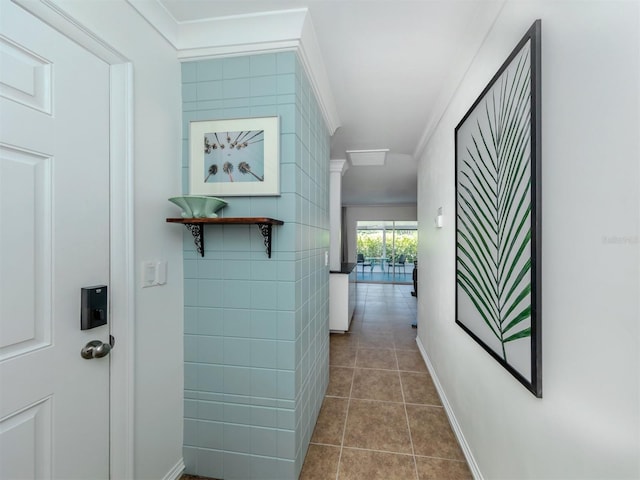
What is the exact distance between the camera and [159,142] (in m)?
1.45

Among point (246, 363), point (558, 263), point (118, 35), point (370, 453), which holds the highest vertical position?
point (118, 35)

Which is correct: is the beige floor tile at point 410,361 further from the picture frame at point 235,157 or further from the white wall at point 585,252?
the picture frame at point 235,157

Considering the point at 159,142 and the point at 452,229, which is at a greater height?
the point at 159,142

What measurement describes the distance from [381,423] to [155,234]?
2005 mm

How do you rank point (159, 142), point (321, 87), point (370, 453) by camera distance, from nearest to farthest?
point (159, 142)
point (370, 453)
point (321, 87)

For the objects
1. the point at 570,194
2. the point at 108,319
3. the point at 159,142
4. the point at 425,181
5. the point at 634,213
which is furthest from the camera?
the point at 425,181

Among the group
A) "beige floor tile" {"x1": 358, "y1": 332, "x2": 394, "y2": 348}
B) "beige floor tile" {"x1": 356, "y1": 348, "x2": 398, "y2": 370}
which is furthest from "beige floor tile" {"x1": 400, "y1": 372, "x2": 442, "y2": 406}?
"beige floor tile" {"x1": 358, "y1": 332, "x2": 394, "y2": 348}

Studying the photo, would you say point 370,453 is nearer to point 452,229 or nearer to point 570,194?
point 452,229

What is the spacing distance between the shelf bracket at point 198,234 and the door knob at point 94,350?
583 mm

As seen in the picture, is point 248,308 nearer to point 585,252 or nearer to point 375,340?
point 585,252

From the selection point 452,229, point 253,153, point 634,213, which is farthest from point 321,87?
point 634,213

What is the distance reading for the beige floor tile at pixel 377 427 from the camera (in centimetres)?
192

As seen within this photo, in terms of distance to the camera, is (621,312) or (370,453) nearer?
(621,312)

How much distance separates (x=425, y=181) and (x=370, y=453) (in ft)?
8.52
